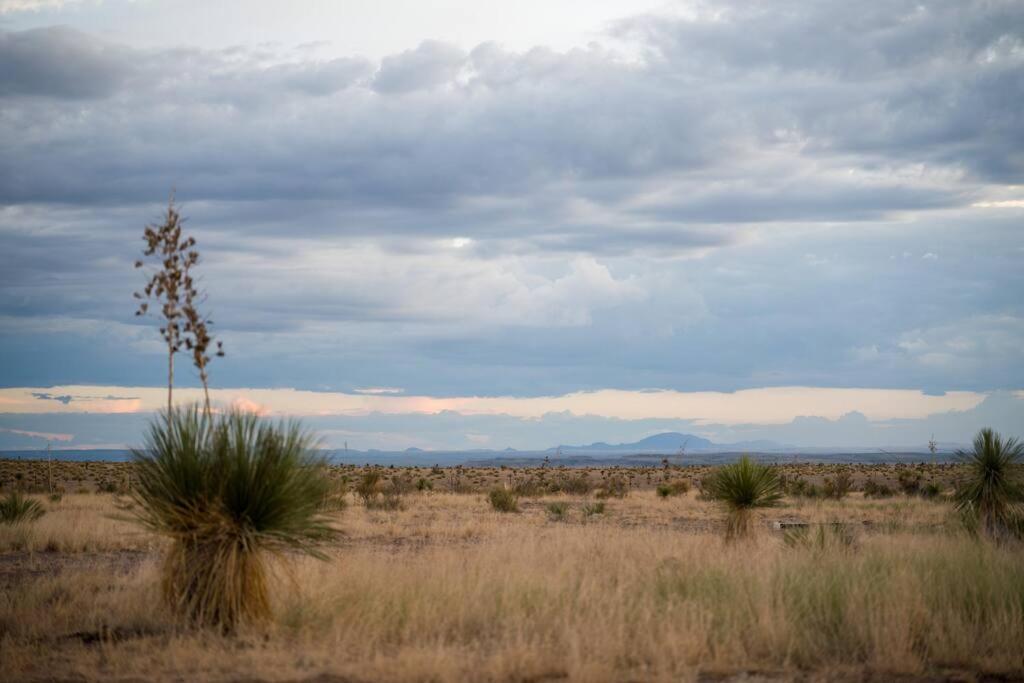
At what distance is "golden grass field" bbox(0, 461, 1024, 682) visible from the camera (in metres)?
7.86

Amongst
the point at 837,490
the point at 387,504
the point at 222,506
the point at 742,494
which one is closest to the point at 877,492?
the point at 837,490

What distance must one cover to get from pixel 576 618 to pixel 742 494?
8305 mm

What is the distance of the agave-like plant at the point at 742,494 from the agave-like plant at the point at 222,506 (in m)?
9.43

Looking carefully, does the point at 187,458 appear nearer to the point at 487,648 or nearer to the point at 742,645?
the point at 487,648

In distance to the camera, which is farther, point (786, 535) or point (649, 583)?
point (786, 535)

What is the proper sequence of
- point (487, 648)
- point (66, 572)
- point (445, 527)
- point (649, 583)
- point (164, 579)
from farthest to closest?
point (445, 527)
point (66, 572)
point (649, 583)
point (164, 579)
point (487, 648)

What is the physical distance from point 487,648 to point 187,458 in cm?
337

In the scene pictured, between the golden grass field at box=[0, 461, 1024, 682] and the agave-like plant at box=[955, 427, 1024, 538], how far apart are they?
8.93 ft

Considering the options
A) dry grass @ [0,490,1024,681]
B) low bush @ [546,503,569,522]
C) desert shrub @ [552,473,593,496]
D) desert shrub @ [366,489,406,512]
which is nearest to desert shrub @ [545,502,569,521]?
low bush @ [546,503,569,522]

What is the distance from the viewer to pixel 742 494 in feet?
54.7

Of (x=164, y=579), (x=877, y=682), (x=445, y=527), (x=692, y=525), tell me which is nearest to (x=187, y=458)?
(x=164, y=579)

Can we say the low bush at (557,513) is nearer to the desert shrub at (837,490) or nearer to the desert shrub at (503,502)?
the desert shrub at (503,502)

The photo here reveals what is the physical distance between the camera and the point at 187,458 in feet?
29.6

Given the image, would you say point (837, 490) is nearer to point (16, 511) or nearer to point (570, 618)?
point (16, 511)
